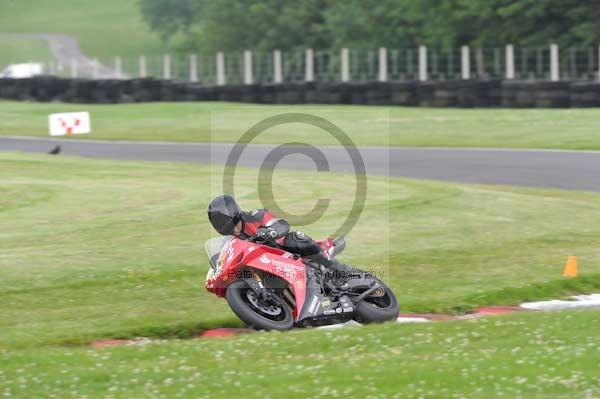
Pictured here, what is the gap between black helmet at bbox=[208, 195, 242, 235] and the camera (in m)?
9.50

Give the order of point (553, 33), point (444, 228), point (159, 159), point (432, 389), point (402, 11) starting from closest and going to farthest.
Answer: point (432, 389) → point (444, 228) → point (159, 159) → point (553, 33) → point (402, 11)

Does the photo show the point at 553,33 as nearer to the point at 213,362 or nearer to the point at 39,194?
the point at 39,194

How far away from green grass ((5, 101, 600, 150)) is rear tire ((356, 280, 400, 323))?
1420cm

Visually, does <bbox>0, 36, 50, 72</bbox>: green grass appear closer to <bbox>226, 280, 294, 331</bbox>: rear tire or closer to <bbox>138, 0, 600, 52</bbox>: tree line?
<bbox>138, 0, 600, 52</bbox>: tree line

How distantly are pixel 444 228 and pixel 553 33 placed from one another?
3318cm

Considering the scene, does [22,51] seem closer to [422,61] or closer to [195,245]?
[422,61]

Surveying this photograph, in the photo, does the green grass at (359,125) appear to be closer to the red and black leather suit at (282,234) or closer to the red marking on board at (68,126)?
the red marking on board at (68,126)

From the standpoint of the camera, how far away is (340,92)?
31625 mm

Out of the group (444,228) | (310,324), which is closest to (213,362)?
(310,324)

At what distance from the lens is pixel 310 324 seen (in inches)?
373

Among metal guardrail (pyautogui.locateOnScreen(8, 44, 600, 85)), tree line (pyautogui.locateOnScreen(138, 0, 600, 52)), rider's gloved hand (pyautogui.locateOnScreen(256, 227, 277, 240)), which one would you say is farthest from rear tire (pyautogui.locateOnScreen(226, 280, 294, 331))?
tree line (pyautogui.locateOnScreen(138, 0, 600, 52))

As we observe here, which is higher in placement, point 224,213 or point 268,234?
point 224,213

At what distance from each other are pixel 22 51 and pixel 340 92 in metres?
64.3

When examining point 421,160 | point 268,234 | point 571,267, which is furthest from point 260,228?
point 421,160
